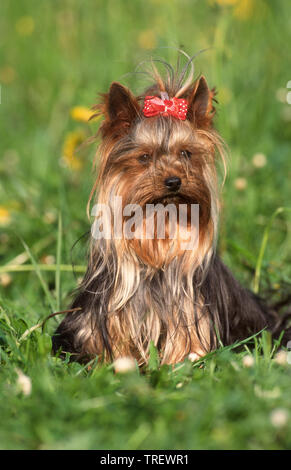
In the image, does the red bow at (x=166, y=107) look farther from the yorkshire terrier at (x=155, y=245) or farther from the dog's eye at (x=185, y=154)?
the dog's eye at (x=185, y=154)

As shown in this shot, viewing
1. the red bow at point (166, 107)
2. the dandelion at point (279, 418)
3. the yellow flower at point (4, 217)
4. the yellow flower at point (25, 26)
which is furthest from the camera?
the yellow flower at point (25, 26)

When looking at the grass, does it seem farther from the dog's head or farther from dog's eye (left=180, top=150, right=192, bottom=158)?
dog's eye (left=180, top=150, right=192, bottom=158)

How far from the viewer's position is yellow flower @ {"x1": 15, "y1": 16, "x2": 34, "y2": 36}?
785 centimetres

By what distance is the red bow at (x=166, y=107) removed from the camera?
2.90 meters

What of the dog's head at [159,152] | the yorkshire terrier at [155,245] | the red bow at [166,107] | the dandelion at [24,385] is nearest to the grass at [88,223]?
the dandelion at [24,385]

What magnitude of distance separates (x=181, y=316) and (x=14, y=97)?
17.7 ft

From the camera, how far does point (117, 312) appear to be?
10.3ft

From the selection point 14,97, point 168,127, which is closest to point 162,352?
point 168,127

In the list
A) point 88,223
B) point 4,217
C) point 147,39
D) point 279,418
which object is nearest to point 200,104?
point 279,418

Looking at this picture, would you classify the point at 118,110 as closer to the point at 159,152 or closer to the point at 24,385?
the point at 159,152

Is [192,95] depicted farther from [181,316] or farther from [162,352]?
[162,352]

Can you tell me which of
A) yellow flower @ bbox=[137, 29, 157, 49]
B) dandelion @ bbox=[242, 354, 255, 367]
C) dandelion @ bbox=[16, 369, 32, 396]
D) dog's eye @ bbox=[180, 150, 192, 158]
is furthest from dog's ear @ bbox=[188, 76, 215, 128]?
yellow flower @ bbox=[137, 29, 157, 49]

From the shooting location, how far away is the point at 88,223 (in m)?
4.53

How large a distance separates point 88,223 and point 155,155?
1.71 metres
